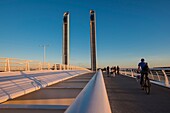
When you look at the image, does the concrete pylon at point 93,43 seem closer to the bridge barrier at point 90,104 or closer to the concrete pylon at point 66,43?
the concrete pylon at point 66,43

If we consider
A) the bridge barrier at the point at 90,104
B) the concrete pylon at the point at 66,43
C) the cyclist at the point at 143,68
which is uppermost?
the concrete pylon at the point at 66,43

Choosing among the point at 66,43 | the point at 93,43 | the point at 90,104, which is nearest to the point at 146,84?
Answer: the point at 90,104

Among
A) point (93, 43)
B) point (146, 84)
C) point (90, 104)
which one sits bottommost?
point (146, 84)

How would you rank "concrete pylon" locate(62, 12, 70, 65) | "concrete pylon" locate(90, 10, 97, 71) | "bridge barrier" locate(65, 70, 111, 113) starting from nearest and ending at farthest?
"bridge barrier" locate(65, 70, 111, 113)
"concrete pylon" locate(62, 12, 70, 65)
"concrete pylon" locate(90, 10, 97, 71)

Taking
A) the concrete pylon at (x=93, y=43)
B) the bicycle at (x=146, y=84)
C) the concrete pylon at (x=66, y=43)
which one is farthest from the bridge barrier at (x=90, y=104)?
the concrete pylon at (x=93, y=43)

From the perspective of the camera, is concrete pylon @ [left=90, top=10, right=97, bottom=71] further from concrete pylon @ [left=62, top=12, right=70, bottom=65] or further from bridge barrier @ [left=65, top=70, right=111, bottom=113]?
bridge barrier @ [left=65, top=70, right=111, bottom=113]

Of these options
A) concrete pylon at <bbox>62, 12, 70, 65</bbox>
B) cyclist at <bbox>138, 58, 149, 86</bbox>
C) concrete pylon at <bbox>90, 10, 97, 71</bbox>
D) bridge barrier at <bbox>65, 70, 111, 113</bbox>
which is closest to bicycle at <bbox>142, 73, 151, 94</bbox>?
cyclist at <bbox>138, 58, 149, 86</bbox>

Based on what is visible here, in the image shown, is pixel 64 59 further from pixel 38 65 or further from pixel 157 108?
pixel 157 108

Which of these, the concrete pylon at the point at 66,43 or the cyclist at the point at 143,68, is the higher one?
the concrete pylon at the point at 66,43

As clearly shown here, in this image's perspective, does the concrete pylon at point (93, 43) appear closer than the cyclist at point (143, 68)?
No

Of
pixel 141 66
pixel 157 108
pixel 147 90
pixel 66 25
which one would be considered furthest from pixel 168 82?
pixel 66 25

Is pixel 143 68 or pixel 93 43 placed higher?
pixel 93 43

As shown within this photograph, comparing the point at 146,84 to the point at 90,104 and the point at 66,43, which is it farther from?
the point at 66,43

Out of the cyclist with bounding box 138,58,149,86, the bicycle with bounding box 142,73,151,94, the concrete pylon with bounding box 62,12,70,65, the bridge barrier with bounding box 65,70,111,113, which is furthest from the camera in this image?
the concrete pylon with bounding box 62,12,70,65
